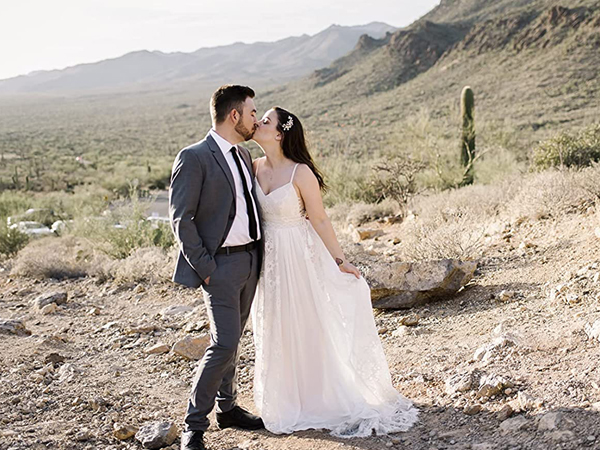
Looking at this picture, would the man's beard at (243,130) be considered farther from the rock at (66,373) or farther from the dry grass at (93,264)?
the dry grass at (93,264)

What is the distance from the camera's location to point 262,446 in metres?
3.61

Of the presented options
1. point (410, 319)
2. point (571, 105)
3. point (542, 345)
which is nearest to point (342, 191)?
point (410, 319)

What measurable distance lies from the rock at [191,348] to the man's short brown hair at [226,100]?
7.69ft

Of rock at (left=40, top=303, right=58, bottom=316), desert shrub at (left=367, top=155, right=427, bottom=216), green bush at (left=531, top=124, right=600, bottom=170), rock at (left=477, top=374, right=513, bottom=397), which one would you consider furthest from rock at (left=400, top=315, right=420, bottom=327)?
green bush at (left=531, top=124, right=600, bottom=170)

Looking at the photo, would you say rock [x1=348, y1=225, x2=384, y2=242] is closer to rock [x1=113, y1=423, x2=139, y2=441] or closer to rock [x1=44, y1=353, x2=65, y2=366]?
rock [x1=44, y1=353, x2=65, y2=366]

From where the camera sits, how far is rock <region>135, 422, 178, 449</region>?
12.1ft

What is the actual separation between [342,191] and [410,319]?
7565 mm

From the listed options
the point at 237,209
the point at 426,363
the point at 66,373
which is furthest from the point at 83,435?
the point at 426,363

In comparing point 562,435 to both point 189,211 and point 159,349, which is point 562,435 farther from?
point 159,349

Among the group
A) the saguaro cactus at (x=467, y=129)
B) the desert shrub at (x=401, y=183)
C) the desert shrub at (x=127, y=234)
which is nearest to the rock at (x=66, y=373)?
the desert shrub at (x=127, y=234)

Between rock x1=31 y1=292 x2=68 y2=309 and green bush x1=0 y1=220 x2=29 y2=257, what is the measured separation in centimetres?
371

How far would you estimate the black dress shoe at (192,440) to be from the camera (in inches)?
138

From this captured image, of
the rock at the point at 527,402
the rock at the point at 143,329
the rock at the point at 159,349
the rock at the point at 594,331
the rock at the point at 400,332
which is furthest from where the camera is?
the rock at the point at 143,329

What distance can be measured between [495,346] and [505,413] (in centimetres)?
70
